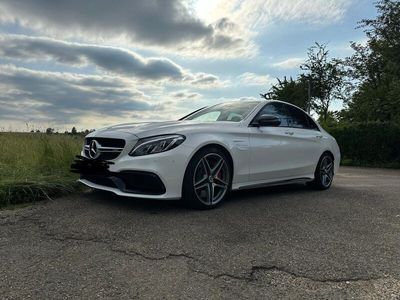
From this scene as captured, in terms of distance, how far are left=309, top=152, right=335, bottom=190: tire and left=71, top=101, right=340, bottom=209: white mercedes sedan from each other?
0.57m

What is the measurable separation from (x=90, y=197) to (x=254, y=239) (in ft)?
8.23

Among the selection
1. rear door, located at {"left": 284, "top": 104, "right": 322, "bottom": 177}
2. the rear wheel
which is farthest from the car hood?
the rear wheel

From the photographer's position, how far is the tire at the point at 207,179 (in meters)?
4.66

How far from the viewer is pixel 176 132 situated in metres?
4.71

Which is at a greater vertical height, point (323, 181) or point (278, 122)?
point (278, 122)

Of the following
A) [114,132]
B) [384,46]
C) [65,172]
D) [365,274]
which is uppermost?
[384,46]

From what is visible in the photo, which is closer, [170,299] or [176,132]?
[170,299]

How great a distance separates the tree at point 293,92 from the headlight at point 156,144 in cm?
2634

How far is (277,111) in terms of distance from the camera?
6355 mm

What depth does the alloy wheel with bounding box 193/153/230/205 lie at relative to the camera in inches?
189

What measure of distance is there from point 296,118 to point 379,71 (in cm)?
2132

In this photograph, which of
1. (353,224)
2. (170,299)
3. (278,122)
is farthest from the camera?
(278,122)

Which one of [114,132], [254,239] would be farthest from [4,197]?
[254,239]

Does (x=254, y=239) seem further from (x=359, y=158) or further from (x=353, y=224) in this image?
(x=359, y=158)
